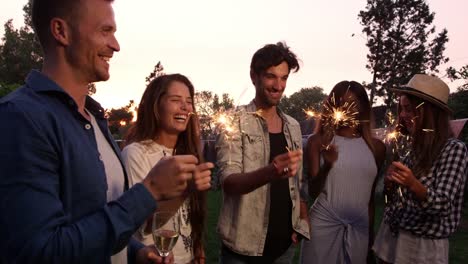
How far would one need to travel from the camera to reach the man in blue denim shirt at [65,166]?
1.47 meters

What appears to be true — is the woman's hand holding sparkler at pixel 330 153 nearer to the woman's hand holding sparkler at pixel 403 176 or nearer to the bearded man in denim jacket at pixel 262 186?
the bearded man in denim jacket at pixel 262 186

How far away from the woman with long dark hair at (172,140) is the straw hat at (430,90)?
Answer: 220cm

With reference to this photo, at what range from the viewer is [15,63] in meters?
46.5

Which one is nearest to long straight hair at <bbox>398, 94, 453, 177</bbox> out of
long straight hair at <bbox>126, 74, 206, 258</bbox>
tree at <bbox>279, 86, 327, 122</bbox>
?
long straight hair at <bbox>126, 74, 206, 258</bbox>

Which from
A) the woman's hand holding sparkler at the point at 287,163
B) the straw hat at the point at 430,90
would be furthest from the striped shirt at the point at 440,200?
the woman's hand holding sparkler at the point at 287,163

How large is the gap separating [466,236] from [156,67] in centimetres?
3870

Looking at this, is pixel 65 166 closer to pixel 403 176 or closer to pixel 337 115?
pixel 403 176

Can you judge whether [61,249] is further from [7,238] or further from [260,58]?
[260,58]

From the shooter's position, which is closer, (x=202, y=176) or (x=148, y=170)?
(x=202, y=176)

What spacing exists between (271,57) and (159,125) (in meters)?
1.28

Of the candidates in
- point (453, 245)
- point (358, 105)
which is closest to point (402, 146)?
point (358, 105)

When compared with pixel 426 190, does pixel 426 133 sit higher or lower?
higher

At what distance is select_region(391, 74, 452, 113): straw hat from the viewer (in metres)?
4.17

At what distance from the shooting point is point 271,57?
422cm
